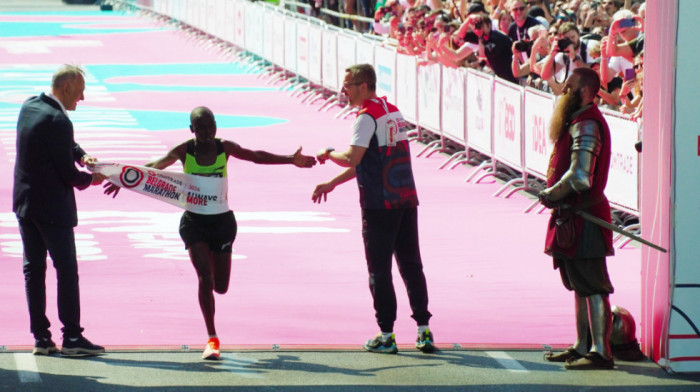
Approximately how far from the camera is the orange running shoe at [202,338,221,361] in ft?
28.8

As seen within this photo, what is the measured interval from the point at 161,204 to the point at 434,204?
3.21 meters

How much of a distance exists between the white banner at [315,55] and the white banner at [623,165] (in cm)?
1438

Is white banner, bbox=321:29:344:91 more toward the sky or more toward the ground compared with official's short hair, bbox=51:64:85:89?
more toward the sky

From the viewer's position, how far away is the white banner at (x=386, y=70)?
22719 millimetres

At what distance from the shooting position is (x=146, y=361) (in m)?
8.80

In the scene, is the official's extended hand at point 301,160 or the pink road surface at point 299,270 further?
the pink road surface at point 299,270

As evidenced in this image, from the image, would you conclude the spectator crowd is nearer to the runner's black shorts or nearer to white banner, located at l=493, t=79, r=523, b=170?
white banner, located at l=493, t=79, r=523, b=170

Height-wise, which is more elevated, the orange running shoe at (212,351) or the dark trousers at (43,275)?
the dark trousers at (43,275)

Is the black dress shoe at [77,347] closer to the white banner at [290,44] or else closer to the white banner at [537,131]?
the white banner at [537,131]

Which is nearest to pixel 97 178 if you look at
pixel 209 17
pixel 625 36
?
pixel 625 36

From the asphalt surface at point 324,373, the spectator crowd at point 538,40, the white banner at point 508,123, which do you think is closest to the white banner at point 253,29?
the spectator crowd at point 538,40

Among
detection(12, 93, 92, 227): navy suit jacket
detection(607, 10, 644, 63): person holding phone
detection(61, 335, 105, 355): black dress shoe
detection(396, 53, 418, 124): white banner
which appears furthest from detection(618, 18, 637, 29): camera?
detection(61, 335, 105, 355): black dress shoe

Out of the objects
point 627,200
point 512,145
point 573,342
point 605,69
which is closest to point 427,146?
point 512,145

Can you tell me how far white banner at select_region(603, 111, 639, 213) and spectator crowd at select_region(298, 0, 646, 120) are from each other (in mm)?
229
